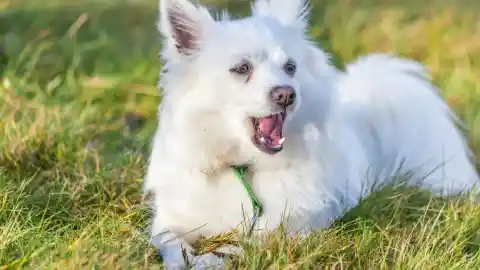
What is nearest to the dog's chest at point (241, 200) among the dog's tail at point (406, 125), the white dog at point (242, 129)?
the white dog at point (242, 129)

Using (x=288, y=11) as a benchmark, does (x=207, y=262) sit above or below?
below

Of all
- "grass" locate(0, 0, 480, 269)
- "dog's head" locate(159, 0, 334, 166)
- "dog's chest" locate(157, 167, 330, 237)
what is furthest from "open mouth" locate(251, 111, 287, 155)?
"grass" locate(0, 0, 480, 269)

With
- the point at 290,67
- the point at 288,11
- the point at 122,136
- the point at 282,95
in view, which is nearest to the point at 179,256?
the point at 282,95

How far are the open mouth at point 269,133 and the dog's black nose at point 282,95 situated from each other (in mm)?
85

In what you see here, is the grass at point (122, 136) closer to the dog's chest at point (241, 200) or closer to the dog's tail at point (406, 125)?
the dog's chest at point (241, 200)

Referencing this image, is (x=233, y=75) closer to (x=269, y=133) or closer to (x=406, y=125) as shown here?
(x=269, y=133)

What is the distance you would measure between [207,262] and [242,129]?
20.1 inches

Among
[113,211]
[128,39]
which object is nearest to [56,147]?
[113,211]

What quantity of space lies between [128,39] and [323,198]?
371 centimetres

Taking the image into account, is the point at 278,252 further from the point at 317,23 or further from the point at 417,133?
the point at 317,23

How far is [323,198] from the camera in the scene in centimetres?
308

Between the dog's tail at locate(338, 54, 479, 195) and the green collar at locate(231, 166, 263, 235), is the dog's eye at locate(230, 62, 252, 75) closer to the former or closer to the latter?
the green collar at locate(231, 166, 263, 235)

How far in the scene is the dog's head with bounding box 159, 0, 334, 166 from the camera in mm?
2904

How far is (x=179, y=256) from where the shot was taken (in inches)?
112
